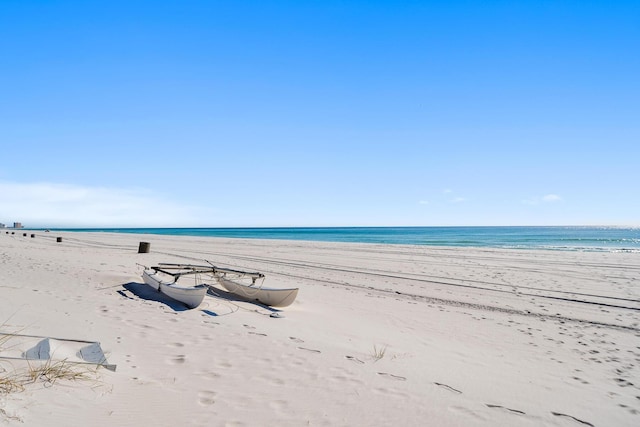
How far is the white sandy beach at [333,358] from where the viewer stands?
4.05 metres

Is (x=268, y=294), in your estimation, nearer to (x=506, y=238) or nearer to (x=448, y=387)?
(x=448, y=387)

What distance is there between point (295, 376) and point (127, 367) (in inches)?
87.2

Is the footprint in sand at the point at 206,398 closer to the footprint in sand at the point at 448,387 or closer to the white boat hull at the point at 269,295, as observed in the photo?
the footprint in sand at the point at 448,387

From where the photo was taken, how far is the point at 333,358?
5969mm

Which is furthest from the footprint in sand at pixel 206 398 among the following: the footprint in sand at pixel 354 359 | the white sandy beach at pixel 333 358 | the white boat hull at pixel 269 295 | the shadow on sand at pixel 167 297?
the white boat hull at pixel 269 295

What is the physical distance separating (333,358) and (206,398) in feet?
7.40

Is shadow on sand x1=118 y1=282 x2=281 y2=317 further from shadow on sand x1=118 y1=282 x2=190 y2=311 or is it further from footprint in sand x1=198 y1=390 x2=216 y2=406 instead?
footprint in sand x1=198 y1=390 x2=216 y2=406

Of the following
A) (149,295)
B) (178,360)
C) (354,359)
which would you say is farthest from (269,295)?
(178,360)

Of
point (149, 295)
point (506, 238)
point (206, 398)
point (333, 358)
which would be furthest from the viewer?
point (506, 238)

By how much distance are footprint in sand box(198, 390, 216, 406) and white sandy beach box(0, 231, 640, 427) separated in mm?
11

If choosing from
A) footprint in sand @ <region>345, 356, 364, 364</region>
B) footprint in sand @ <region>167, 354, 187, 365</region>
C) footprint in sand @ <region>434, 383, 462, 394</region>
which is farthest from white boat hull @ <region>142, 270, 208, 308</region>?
footprint in sand @ <region>434, 383, 462, 394</region>

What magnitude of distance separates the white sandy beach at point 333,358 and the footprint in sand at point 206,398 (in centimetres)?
1

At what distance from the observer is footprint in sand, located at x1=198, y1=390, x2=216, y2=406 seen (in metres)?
4.18

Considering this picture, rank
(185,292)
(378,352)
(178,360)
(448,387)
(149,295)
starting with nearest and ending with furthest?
1. (448,387)
2. (178,360)
3. (378,352)
4. (185,292)
5. (149,295)
